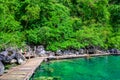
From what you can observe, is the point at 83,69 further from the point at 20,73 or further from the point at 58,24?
the point at 58,24

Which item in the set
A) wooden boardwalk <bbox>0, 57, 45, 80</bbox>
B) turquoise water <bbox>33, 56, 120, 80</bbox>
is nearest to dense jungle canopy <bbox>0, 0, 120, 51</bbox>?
turquoise water <bbox>33, 56, 120, 80</bbox>

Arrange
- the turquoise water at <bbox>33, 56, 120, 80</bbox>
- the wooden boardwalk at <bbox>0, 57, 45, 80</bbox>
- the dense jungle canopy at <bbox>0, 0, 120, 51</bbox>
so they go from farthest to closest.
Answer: the dense jungle canopy at <bbox>0, 0, 120, 51</bbox>
the turquoise water at <bbox>33, 56, 120, 80</bbox>
the wooden boardwalk at <bbox>0, 57, 45, 80</bbox>

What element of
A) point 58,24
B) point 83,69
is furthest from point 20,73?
point 58,24

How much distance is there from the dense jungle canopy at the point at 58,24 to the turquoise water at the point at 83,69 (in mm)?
2731

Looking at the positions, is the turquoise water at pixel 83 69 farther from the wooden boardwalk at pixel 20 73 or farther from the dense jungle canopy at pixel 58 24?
the dense jungle canopy at pixel 58 24

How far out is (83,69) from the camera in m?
17.3

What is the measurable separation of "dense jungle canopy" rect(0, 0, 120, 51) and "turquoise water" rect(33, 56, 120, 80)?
108 inches

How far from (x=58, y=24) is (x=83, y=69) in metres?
7.50

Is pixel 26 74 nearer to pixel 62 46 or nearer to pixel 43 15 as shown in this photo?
pixel 62 46

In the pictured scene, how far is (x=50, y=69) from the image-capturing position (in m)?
16.3

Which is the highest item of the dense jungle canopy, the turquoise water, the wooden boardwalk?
the dense jungle canopy

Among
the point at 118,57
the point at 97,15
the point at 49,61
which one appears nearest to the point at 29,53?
the point at 49,61

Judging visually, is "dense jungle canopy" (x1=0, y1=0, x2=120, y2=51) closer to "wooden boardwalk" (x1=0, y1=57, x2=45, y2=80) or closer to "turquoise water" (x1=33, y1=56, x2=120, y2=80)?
"turquoise water" (x1=33, y1=56, x2=120, y2=80)

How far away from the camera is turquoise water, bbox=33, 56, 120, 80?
14898 mm
